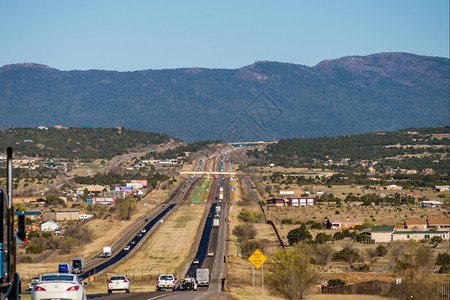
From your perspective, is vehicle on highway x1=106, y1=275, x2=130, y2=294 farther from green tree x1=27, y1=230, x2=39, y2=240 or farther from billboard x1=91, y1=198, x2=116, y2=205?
billboard x1=91, y1=198, x2=116, y2=205

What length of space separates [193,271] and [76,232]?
1382 inches

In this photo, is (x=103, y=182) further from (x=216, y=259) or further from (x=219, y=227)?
(x=216, y=259)

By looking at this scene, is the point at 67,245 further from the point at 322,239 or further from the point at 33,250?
the point at 322,239

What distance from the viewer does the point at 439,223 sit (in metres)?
99.1

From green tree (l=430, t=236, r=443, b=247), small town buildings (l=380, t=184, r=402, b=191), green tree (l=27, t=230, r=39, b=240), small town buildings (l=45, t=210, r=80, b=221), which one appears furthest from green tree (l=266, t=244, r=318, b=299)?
small town buildings (l=380, t=184, r=402, b=191)

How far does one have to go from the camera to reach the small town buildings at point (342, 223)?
10456 cm

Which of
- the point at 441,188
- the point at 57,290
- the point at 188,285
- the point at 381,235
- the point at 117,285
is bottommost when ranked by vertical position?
the point at 381,235

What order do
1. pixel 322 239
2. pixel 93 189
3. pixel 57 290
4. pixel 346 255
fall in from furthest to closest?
pixel 93 189
pixel 322 239
pixel 346 255
pixel 57 290

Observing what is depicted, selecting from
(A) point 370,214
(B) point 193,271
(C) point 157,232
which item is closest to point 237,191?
(A) point 370,214

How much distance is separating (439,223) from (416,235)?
37.9ft

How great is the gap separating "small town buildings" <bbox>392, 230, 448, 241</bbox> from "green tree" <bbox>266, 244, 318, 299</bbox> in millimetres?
43838

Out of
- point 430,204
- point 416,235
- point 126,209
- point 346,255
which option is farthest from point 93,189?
point 346,255

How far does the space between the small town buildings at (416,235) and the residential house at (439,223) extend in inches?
251

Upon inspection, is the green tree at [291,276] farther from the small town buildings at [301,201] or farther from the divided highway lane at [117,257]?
the small town buildings at [301,201]
